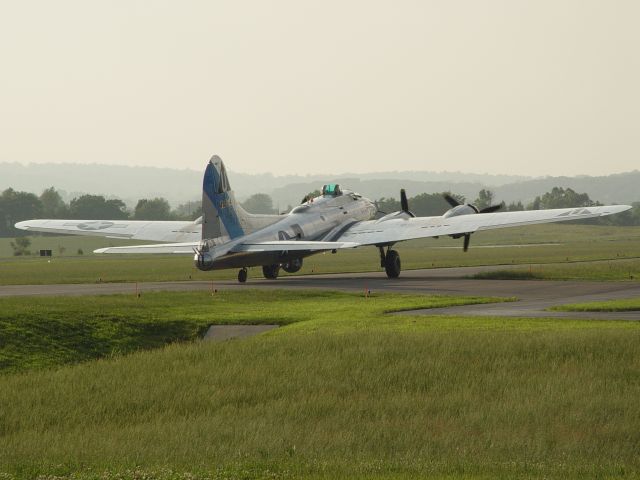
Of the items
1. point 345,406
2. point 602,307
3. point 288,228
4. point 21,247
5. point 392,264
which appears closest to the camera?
point 345,406

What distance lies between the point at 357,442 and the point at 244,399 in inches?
Answer: 216

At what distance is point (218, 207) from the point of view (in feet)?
179

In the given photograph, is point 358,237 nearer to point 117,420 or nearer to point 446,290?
point 446,290

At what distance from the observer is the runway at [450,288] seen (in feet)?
144

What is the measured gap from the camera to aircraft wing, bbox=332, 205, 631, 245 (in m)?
59.7

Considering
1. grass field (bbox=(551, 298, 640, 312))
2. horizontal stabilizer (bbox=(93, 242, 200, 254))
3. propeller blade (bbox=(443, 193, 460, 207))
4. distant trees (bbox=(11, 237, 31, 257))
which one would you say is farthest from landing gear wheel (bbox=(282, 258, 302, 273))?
distant trees (bbox=(11, 237, 31, 257))

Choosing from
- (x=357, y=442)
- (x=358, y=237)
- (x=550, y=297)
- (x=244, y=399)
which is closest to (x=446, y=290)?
(x=550, y=297)

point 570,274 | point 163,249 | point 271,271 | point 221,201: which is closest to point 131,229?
point 271,271

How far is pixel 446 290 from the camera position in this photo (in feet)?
180

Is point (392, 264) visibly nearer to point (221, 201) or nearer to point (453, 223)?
point (453, 223)

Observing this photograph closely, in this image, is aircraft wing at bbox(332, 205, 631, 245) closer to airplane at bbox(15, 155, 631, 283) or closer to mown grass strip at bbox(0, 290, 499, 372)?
airplane at bbox(15, 155, 631, 283)

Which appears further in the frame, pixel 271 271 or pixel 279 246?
pixel 271 271

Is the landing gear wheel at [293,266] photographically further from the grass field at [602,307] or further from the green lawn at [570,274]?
the grass field at [602,307]

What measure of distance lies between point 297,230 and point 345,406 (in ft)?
121
